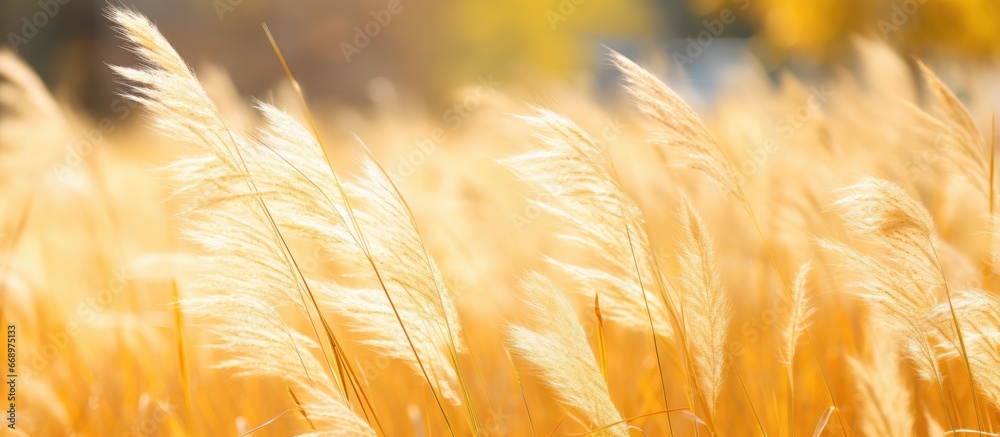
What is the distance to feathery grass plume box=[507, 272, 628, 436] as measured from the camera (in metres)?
0.83

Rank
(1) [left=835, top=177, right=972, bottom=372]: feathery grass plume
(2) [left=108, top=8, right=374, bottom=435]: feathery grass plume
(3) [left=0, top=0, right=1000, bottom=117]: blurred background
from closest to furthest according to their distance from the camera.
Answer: (2) [left=108, top=8, right=374, bottom=435]: feathery grass plume
(1) [left=835, top=177, right=972, bottom=372]: feathery grass plume
(3) [left=0, top=0, right=1000, bottom=117]: blurred background

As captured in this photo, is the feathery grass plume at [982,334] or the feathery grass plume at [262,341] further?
the feathery grass plume at [982,334]

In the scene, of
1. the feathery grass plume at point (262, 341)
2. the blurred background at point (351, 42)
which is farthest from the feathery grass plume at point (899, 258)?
the blurred background at point (351, 42)

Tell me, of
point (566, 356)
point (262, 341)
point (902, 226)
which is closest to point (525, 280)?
point (566, 356)

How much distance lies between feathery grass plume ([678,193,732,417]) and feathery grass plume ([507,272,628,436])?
0.14m

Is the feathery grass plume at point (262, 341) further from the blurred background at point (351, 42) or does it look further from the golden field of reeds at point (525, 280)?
the blurred background at point (351, 42)

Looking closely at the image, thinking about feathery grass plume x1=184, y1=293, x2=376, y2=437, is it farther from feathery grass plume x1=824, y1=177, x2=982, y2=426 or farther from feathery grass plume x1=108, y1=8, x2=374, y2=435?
feathery grass plume x1=824, y1=177, x2=982, y2=426

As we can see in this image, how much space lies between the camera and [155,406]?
4.77 ft

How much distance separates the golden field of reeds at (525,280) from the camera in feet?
2.78

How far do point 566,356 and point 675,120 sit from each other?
36 centimetres

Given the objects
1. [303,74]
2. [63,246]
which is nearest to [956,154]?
[63,246]

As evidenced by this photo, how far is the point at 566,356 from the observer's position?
83 centimetres

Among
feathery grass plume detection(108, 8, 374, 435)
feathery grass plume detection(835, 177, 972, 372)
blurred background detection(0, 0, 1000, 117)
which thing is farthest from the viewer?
blurred background detection(0, 0, 1000, 117)

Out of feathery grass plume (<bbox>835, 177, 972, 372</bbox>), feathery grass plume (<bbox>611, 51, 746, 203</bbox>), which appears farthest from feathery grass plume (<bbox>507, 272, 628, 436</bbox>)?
feathery grass plume (<bbox>835, 177, 972, 372</bbox>)
